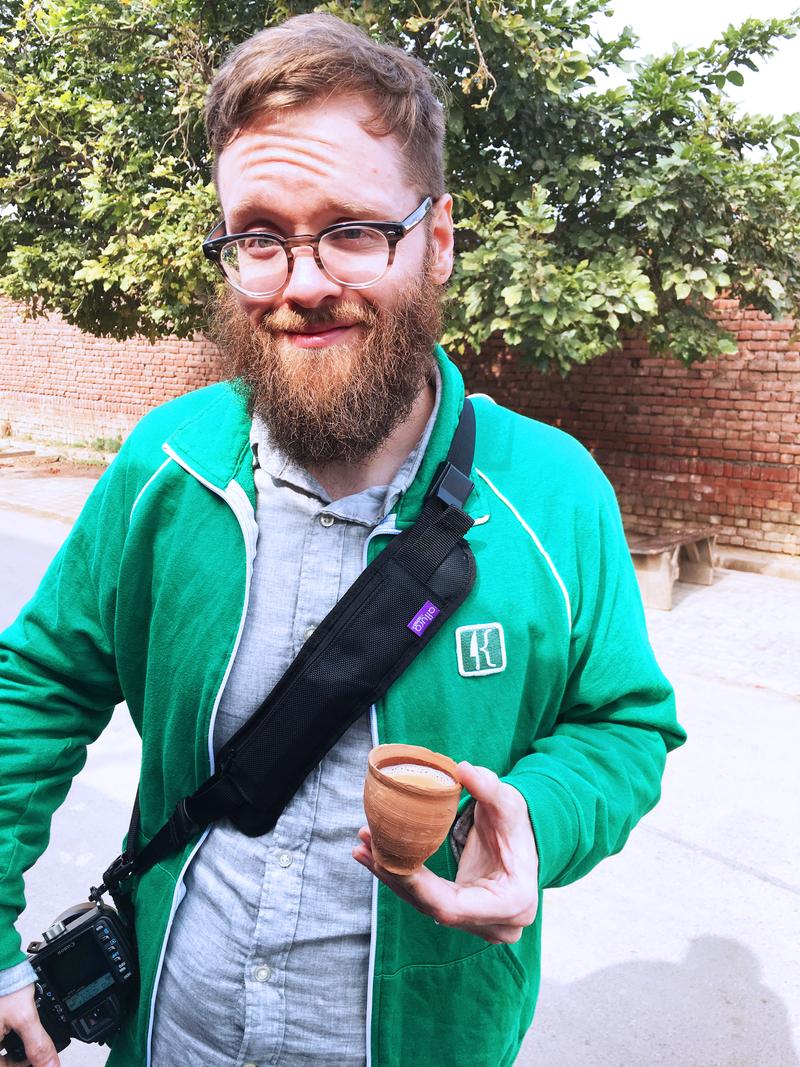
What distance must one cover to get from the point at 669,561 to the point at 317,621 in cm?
675

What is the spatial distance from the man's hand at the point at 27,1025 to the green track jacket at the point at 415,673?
0.21ft

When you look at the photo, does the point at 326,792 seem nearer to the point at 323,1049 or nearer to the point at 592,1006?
the point at 323,1049

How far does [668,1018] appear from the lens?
9.50 ft

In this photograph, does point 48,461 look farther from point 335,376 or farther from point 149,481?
point 335,376


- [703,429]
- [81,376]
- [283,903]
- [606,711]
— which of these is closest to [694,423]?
[703,429]

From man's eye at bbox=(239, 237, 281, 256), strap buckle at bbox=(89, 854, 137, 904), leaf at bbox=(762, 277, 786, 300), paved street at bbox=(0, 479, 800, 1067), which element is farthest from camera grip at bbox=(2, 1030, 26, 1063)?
leaf at bbox=(762, 277, 786, 300)

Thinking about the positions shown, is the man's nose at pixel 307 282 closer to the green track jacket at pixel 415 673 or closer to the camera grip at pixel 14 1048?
the green track jacket at pixel 415 673

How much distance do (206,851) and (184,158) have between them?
323 inches

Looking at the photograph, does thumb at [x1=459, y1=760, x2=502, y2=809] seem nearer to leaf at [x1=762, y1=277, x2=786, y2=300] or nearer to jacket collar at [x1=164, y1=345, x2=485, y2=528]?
jacket collar at [x1=164, y1=345, x2=485, y2=528]

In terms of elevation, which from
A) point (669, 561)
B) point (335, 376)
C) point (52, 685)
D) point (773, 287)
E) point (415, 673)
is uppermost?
point (335, 376)

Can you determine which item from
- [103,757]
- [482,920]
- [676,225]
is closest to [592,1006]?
[482,920]

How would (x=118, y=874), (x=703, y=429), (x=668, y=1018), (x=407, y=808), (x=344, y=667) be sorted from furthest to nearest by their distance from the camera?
(x=703, y=429) < (x=668, y=1018) < (x=118, y=874) < (x=344, y=667) < (x=407, y=808)

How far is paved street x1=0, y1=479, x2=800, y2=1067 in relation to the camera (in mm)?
2816

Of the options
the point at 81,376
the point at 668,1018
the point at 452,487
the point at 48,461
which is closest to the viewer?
the point at 452,487
